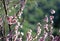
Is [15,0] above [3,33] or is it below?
above

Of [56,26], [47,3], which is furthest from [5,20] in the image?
[47,3]

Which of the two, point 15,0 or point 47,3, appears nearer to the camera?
point 15,0

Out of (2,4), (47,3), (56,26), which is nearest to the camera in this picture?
(2,4)

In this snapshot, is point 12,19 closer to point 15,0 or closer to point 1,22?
point 1,22

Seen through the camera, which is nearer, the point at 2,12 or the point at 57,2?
the point at 2,12

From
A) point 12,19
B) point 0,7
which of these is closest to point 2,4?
point 0,7

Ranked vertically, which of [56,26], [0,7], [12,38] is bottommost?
[56,26]

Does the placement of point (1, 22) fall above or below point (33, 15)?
above

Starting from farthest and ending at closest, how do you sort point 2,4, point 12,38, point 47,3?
1. point 47,3
2. point 2,4
3. point 12,38

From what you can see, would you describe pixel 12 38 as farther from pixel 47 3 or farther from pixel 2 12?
pixel 47 3
